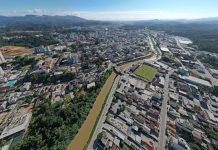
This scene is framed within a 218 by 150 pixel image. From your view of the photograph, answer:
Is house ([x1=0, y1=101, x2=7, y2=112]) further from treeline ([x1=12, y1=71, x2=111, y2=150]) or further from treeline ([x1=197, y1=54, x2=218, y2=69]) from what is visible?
treeline ([x1=197, y1=54, x2=218, y2=69])

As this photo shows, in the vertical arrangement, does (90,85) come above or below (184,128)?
above

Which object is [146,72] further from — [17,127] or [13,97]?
[13,97]

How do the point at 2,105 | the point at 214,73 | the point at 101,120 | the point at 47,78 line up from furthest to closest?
the point at 214,73 < the point at 47,78 < the point at 2,105 < the point at 101,120

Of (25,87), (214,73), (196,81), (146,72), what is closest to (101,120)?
(25,87)

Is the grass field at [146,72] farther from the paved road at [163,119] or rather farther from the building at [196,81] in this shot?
the building at [196,81]

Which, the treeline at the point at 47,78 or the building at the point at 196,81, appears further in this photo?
the building at the point at 196,81

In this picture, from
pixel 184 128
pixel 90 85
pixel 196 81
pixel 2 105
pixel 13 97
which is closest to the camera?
pixel 184 128

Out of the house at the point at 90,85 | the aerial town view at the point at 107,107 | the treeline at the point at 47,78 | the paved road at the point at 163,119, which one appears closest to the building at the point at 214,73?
the aerial town view at the point at 107,107

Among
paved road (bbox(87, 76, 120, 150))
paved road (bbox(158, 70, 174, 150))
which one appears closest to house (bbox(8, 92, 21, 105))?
paved road (bbox(87, 76, 120, 150))
